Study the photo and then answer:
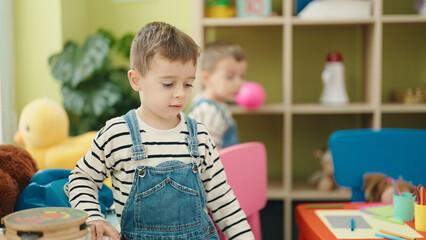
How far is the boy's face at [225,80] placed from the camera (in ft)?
7.38

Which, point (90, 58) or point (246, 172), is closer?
point (246, 172)

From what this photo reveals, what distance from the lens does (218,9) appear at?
2.47 meters

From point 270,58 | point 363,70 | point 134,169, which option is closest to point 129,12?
point 270,58

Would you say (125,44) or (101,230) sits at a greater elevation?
(125,44)

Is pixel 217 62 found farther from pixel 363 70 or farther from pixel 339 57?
pixel 363 70

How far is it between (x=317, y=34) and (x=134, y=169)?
80.6 inches

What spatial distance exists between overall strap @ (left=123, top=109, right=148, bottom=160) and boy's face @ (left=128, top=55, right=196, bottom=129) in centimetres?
3

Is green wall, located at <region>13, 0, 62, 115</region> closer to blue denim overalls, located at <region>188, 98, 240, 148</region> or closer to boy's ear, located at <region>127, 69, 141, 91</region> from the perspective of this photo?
blue denim overalls, located at <region>188, 98, 240, 148</region>

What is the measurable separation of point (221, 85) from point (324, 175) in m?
0.83

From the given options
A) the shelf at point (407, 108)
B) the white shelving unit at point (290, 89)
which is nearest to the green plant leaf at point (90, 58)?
the white shelving unit at point (290, 89)

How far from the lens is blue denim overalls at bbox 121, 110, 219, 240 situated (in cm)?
97

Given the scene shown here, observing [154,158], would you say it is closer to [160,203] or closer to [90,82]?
[160,203]

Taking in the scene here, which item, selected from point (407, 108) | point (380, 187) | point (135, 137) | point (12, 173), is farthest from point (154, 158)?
point (407, 108)

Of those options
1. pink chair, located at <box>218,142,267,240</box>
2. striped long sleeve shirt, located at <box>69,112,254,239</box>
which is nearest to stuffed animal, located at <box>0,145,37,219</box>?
striped long sleeve shirt, located at <box>69,112,254,239</box>
